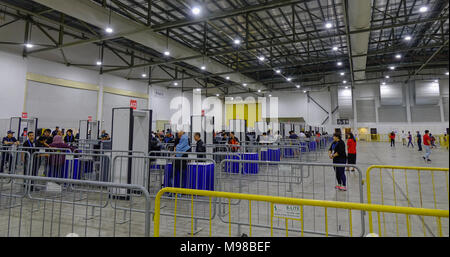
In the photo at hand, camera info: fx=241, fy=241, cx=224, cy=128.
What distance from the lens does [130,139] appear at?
5.97 metres

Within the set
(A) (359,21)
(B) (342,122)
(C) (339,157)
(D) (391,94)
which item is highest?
(D) (391,94)

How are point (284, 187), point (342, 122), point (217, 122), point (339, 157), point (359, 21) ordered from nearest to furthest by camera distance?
point (339, 157), point (284, 187), point (359, 21), point (342, 122), point (217, 122)

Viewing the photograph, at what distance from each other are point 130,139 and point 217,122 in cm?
2562

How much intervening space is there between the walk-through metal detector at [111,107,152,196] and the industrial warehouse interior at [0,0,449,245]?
0.11 feet

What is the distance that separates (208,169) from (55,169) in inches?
171

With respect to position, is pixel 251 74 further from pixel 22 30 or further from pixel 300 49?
pixel 22 30

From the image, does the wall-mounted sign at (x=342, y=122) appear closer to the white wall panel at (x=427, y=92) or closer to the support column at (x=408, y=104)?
the support column at (x=408, y=104)

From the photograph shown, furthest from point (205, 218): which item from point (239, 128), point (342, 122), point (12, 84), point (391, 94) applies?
point (391, 94)

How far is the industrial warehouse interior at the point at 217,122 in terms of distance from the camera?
155 inches

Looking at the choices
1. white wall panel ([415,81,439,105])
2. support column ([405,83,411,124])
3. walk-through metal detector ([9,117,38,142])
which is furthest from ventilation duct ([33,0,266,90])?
support column ([405,83,411,124])

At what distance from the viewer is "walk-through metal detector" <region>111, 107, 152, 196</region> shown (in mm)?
5793

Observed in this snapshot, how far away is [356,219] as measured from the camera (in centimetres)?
428

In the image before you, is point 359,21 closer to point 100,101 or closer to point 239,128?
point 239,128
